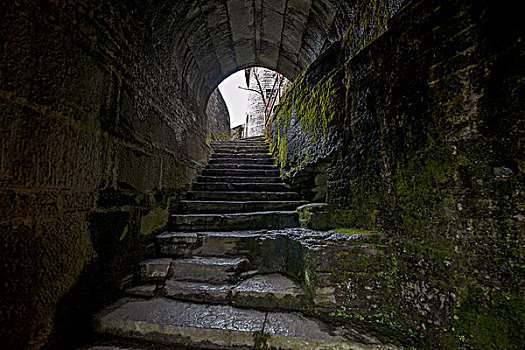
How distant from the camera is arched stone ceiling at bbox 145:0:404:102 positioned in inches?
94.8

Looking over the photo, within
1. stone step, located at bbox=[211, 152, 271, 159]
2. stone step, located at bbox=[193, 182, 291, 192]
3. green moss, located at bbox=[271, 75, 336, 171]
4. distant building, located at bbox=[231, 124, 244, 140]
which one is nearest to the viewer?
green moss, located at bbox=[271, 75, 336, 171]

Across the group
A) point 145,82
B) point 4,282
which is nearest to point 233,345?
point 4,282

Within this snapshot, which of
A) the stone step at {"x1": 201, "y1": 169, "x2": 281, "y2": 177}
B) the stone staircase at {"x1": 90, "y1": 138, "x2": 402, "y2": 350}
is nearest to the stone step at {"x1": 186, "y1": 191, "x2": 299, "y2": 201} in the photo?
the stone staircase at {"x1": 90, "y1": 138, "x2": 402, "y2": 350}

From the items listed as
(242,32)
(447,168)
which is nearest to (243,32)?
(242,32)

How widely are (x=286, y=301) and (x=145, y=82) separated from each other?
2.49 meters

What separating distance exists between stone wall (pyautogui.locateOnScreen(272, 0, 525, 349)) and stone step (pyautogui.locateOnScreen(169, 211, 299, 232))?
90 cm

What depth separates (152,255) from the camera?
2195 mm

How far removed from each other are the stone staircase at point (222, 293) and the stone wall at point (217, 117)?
566cm

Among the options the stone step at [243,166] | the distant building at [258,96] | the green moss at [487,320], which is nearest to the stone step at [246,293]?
the green moss at [487,320]

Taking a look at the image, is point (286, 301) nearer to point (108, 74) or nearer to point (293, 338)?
point (293, 338)

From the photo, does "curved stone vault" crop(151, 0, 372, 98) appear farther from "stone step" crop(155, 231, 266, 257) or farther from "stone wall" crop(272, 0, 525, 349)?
"stone step" crop(155, 231, 266, 257)

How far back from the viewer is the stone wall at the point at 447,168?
1.03 m

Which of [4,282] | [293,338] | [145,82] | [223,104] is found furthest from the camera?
[223,104]

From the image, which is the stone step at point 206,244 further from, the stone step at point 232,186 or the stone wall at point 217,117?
the stone wall at point 217,117
